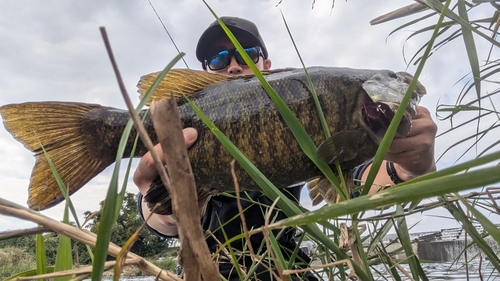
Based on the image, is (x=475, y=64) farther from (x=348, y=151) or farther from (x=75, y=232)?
(x=75, y=232)

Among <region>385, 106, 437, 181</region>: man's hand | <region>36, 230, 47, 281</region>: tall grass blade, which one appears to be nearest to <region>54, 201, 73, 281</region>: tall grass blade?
<region>36, 230, 47, 281</region>: tall grass blade

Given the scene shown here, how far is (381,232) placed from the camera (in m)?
1.07

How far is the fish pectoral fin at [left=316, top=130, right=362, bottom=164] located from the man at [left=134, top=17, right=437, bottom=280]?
7.7 inches

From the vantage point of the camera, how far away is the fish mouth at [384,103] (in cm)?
180

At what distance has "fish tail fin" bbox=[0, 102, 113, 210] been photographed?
1994mm

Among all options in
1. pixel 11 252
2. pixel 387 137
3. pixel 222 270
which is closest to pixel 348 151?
pixel 387 137

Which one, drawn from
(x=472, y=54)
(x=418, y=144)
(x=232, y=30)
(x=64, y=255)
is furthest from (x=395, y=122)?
(x=232, y=30)

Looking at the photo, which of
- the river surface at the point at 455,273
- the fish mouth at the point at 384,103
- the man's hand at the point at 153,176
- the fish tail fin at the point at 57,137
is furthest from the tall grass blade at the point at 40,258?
the fish mouth at the point at 384,103

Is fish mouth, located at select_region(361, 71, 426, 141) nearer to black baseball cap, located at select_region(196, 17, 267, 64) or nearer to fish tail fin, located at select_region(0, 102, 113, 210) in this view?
fish tail fin, located at select_region(0, 102, 113, 210)

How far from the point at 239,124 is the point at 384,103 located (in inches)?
27.2

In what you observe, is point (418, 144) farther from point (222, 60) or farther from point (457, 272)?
point (457, 272)

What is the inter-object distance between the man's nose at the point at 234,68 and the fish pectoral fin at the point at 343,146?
87.7 inches

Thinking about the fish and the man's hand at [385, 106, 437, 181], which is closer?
the fish

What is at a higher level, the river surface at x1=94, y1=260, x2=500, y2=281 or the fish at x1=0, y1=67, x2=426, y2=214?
the fish at x1=0, y1=67, x2=426, y2=214
